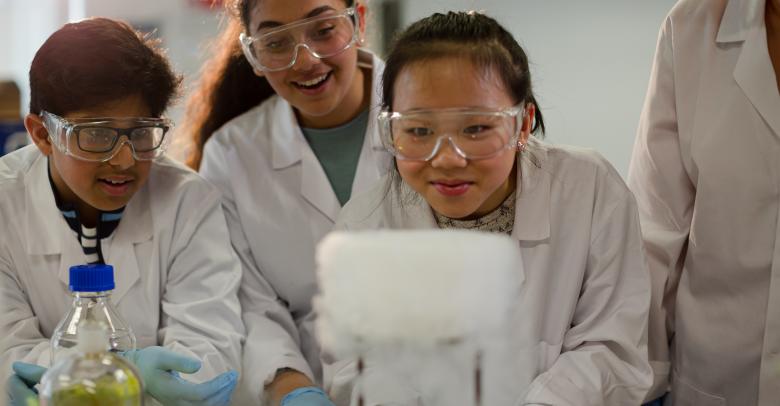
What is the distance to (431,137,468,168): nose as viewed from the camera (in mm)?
1607

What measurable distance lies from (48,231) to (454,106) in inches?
41.2

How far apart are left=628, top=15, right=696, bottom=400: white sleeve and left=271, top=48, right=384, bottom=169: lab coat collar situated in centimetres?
69

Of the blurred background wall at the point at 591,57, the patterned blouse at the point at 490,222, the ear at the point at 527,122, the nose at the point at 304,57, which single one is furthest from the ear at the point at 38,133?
the blurred background wall at the point at 591,57

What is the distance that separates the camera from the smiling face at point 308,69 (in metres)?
2.05

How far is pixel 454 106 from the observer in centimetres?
170

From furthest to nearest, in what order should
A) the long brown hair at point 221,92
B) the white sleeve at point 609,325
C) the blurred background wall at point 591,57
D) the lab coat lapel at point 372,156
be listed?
the blurred background wall at point 591,57 < the long brown hair at point 221,92 < the lab coat lapel at point 372,156 < the white sleeve at point 609,325

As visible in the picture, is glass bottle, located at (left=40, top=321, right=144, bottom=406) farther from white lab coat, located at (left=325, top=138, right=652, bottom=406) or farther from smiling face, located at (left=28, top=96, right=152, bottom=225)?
smiling face, located at (left=28, top=96, right=152, bottom=225)

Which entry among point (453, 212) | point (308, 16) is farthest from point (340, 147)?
point (453, 212)

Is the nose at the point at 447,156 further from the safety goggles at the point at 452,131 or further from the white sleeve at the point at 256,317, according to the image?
the white sleeve at the point at 256,317

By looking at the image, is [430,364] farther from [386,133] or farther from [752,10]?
[752,10]

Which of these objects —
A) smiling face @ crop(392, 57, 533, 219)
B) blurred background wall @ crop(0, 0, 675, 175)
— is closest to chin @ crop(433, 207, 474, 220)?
smiling face @ crop(392, 57, 533, 219)

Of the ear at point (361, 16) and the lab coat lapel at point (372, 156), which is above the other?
the ear at point (361, 16)

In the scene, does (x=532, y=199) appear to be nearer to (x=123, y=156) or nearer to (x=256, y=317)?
(x=256, y=317)

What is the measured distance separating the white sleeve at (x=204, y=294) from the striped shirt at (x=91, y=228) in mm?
155
